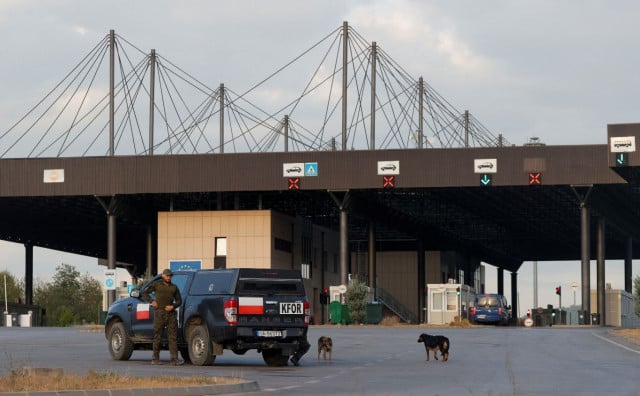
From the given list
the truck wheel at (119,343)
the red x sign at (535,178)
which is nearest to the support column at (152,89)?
the red x sign at (535,178)

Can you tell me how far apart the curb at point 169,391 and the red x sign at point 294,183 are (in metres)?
58.8

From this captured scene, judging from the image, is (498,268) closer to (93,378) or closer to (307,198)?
(307,198)

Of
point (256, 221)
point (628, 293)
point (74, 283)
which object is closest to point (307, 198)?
point (256, 221)

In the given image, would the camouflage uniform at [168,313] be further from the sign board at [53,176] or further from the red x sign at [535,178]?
the sign board at [53,176]

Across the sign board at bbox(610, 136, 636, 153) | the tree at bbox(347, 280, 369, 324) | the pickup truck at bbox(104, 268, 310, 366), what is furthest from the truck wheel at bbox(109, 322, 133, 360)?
the sign board at bbox(610, 136, 636, 153)

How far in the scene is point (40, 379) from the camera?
17.3m

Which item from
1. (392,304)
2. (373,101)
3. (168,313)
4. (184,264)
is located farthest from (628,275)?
(168,313)

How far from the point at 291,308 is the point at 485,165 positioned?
168 feet

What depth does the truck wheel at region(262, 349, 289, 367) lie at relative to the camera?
86.1ft

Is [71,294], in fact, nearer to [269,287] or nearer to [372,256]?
[372,256]

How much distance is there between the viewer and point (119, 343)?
27.3 m

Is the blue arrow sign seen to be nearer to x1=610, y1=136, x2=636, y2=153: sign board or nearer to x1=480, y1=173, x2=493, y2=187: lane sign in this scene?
x1=480, y1=173, x2=493, y2=187: lane sign

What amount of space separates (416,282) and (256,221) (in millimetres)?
35727

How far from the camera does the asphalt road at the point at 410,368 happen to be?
19.3 metres
